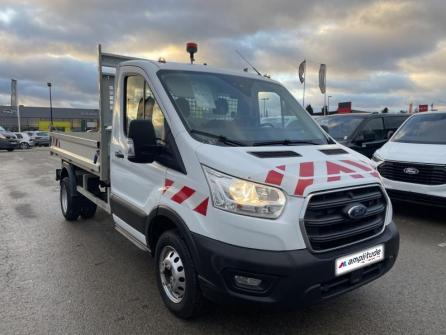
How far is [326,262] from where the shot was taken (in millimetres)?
2703

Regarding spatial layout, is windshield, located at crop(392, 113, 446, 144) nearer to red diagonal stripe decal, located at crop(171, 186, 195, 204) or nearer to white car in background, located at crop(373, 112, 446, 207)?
white car in background, located at crop(373, 112, 446, 207)

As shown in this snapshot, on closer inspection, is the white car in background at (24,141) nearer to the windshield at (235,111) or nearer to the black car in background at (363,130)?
the black car in background at (363,130)

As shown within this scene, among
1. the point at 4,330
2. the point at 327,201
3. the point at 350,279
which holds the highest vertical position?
the point at 327,201

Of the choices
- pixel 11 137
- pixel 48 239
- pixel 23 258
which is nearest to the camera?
pixel 23 258

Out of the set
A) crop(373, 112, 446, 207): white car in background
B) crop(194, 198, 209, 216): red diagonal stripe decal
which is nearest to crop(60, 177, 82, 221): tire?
crop(194, 198, 209, 216): red diagonal stripe decal

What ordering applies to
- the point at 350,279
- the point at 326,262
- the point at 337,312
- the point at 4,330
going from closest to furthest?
the point at 326,262 < the point at 350,279 < the point at 4,330 < the point at 337,312

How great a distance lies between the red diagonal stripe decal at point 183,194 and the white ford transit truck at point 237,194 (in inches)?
0.6

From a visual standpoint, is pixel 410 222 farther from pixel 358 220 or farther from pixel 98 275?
pixel 98 275

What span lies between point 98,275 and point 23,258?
125cm

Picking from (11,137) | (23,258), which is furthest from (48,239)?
(11,137)

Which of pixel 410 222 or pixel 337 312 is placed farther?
pixel 410 222

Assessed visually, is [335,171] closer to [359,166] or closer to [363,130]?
[359,166]

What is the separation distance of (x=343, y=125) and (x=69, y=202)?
21.7ft

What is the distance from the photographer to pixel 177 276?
10.6 ft
